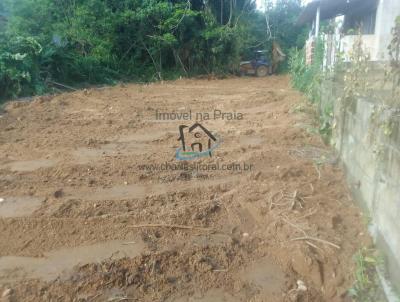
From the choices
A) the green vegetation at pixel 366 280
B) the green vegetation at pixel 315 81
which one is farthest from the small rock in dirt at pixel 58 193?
the green vegetation at pixel 315 81

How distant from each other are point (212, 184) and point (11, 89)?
8230 mm

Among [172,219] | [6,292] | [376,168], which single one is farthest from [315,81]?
[6,292]

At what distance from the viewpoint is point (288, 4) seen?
73.2ft

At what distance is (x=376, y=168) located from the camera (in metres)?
2.79

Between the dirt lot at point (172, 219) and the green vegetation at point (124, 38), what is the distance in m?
6.90

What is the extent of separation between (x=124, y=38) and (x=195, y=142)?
1130 cm

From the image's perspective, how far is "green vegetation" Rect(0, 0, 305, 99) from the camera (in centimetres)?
1213

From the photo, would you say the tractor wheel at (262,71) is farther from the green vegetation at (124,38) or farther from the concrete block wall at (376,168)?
the concrete block wall at (376,168)

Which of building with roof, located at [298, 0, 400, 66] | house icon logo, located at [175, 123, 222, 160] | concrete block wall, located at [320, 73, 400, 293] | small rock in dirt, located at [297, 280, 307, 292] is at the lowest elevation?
small rock in dirt, located at [297, 280, 307, 292]

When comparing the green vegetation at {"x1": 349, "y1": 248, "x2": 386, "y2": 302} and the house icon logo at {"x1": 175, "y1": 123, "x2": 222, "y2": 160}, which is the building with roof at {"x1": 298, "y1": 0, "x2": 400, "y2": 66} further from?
the green vegetation at {"x1": 349, "y1": 248, "x2": 386, "y2": 302}

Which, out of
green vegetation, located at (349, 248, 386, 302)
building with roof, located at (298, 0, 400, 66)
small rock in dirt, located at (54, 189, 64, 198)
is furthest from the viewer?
building with roof, located at (298, 0, 400, 66)

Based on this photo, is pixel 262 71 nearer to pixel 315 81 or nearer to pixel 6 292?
pixel 315 81

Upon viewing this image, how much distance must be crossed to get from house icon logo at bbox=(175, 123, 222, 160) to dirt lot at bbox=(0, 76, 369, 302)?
149 millimetres

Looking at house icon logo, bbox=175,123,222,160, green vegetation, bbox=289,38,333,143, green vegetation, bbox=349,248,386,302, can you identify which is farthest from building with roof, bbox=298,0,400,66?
green vegetation, bbox=349,248,386,302
